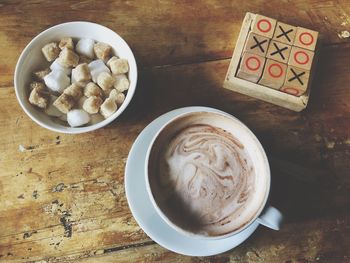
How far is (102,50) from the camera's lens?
40.8 inches

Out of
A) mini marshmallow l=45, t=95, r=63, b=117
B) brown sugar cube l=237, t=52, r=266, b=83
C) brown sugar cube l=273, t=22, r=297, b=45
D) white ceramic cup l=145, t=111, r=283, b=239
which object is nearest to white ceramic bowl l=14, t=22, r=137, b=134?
mini marshmallow l=45, t=95, r=63, b=117

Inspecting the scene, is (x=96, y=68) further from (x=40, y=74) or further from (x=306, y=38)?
(x=306, y=38)

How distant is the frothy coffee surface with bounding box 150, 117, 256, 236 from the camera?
0.92 m

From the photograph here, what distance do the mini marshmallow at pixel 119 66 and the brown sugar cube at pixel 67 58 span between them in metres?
0.09

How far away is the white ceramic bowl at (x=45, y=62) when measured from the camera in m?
0.97

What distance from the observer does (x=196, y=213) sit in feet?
3.04

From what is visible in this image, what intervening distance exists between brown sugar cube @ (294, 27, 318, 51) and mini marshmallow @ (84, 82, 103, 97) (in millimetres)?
507

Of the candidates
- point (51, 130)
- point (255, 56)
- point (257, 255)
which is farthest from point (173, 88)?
point (257, 255)

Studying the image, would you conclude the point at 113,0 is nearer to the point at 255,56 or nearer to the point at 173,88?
the point at 173,88

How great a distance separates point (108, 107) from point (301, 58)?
0.49 metres

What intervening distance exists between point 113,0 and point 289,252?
800 millimetres

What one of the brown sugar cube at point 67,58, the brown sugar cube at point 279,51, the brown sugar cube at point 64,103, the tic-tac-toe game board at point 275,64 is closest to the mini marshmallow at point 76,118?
the brown sugar cube at point 64,103

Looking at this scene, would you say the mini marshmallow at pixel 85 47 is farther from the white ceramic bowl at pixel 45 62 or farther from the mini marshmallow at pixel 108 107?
the mini marshmallow at pixel 108 107

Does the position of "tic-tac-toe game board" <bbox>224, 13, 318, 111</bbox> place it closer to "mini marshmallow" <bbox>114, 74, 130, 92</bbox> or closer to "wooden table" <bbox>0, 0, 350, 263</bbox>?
"wooden table" <bbox>0, 0, 350, 263</bbox>
